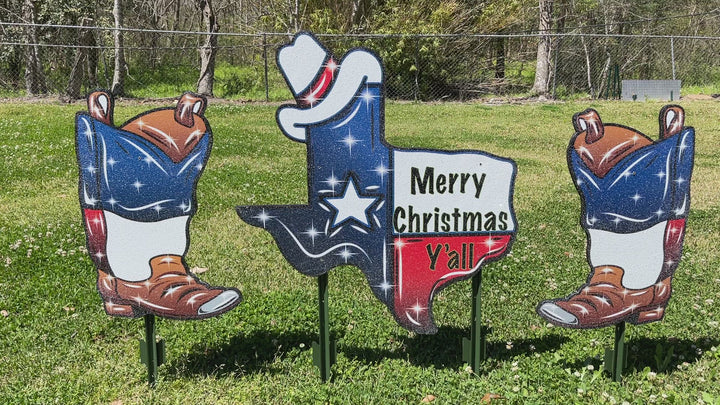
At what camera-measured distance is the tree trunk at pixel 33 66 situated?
1484 centimetres

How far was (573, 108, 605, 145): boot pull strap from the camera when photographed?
3096mm

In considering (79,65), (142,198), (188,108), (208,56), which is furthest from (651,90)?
(142,198)

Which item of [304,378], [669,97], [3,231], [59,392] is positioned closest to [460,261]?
[304,378]

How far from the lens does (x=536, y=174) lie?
8.51 m

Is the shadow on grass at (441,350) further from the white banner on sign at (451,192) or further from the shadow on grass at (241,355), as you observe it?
the white banner on sign at (451,192)

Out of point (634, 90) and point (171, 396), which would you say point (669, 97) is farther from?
point (171, 396)

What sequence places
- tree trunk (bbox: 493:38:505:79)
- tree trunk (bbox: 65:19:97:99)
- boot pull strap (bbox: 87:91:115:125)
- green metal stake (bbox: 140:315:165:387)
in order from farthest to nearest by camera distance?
tree trunk (bbox: 493:38:505:79), tree trunk (bbox: 65:19:97:99), green metal stake (bbox: 140:315:165:387), boot pull strap (bbox: 87:91:115:125)

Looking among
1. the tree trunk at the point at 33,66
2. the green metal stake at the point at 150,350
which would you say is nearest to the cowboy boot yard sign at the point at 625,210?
the green metal stake at the point at 150,350

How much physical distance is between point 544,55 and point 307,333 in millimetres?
16994

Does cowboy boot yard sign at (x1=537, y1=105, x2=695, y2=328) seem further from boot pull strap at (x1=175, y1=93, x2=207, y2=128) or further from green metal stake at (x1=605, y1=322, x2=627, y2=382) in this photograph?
boot pull strap at (x1=175, y1=93, x2=207, y2=128)

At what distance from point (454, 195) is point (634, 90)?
670 inches

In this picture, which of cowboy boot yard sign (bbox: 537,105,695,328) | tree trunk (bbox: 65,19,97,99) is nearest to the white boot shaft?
cowboy boot yard sign (bbox: 537,105,695,328)

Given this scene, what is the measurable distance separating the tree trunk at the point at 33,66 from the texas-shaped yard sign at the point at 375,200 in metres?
14.0

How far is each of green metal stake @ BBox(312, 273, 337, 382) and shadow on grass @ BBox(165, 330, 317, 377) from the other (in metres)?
0.29
